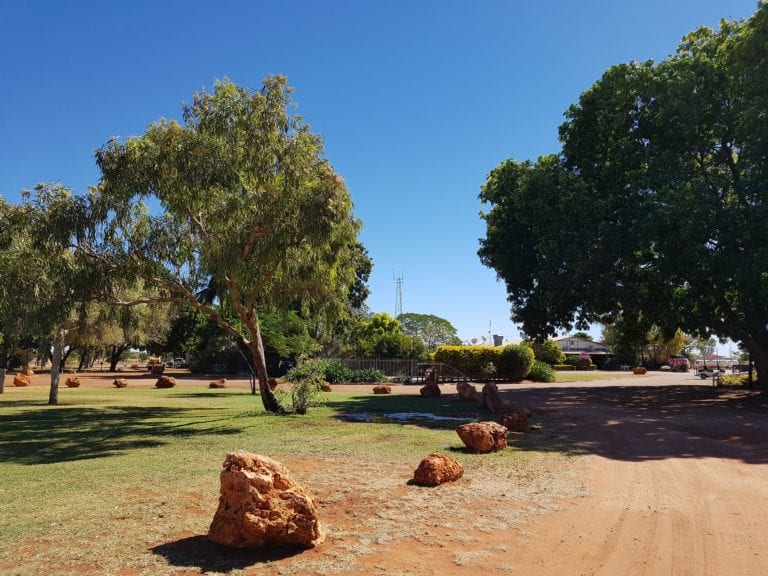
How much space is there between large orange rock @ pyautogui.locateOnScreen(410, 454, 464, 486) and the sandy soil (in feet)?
0.50

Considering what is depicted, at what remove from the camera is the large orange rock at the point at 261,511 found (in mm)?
5367

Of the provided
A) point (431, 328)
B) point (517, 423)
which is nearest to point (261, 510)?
point (517, 423)

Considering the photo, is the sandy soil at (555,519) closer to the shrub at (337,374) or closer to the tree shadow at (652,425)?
the tree shadow at (652,425)

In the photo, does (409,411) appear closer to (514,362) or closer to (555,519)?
(555,519)

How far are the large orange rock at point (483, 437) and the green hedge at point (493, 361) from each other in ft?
91.9

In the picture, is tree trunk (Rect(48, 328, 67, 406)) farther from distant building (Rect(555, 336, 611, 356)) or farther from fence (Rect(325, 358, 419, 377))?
distant building (Rect(555, 336, 611, 356))

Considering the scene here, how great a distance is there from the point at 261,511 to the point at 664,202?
61.8 feet

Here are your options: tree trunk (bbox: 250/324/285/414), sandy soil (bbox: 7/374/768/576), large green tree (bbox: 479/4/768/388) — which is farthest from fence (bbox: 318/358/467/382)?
sandy soil (bbox: 7/374/768/576)

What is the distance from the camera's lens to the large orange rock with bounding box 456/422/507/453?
10867mm

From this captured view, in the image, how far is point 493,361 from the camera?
129 feet

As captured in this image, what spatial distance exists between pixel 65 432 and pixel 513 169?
21.8m

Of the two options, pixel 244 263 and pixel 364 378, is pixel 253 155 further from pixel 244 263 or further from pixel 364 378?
pixel 364 378

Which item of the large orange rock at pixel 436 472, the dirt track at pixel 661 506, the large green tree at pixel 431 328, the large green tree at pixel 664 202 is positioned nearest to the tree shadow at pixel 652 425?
the dirt track at pixel 661 506

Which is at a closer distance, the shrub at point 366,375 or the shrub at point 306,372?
the shrub at point 306,372
